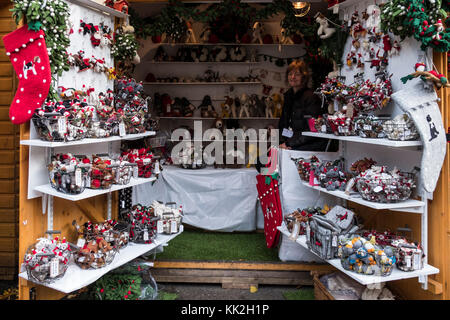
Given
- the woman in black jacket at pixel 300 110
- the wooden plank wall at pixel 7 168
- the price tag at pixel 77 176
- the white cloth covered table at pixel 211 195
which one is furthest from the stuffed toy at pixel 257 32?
the price tag at pixel 77 176

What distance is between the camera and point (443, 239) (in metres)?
2.51

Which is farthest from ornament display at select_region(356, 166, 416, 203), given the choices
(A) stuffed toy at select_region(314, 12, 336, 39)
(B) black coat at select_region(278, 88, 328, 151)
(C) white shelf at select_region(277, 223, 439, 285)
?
(A) stuffed toy at select_region(314, 12, 336, 39)

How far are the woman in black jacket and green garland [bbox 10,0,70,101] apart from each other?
7.36 feet

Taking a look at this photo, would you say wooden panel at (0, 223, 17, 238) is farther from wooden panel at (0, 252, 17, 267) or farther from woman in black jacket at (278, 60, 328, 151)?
woman in black jacket at (278, 60, 328, 151)

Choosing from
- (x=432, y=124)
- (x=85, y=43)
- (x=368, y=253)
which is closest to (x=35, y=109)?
(x=85, y=43)

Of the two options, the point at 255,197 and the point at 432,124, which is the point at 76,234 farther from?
the point at 432,124

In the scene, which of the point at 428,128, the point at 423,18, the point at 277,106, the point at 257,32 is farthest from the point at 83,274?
the point at 257,32

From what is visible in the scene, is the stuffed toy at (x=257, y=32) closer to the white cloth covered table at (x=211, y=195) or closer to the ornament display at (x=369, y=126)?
the white cloth covered table at (x=211, y=195)

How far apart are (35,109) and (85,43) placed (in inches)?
33.6

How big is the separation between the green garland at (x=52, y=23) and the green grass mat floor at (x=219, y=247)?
6.42 feet

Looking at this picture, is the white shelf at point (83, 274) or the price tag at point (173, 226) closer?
the white shelf at point (83, 274)

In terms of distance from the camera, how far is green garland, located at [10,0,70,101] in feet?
7.72

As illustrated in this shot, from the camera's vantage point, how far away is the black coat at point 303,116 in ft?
12.8

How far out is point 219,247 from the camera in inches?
160
